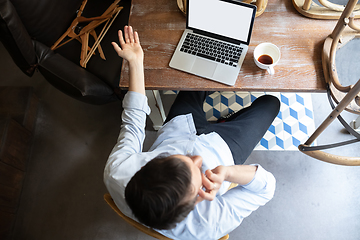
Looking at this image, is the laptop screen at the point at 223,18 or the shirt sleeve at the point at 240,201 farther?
the laptop screen at the point at 223,18

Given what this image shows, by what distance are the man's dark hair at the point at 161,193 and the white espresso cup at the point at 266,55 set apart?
73 cm

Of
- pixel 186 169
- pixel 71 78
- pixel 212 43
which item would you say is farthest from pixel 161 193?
pixel 71 78

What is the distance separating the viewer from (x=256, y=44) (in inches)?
53.2

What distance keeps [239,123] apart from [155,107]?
605mm

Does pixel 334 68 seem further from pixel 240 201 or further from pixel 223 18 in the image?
pixel 240 201

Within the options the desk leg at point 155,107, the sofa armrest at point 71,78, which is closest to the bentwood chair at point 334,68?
the desk leg at point 155,107

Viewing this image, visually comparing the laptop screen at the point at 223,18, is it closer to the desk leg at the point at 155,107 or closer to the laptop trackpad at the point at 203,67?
the laptop trackpad at the point at 203,67

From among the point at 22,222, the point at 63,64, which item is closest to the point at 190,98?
the point at 63,64

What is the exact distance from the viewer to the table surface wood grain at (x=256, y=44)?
1.29m

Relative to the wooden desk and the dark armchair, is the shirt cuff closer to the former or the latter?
the wooden desk

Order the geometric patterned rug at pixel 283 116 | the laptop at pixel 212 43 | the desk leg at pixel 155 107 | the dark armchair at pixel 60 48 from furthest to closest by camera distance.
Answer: the geometric patterned rug at pixel 283 116
the desk leg at pixel 155 107
the dark armchair at pixel 60 48
the laptop at pixel 212 43

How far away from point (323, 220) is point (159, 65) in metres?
1.54

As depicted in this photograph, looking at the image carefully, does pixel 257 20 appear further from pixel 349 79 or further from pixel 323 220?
pixel 323 220

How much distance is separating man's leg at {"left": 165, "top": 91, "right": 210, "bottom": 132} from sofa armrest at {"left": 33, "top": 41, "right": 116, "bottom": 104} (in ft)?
1.63
